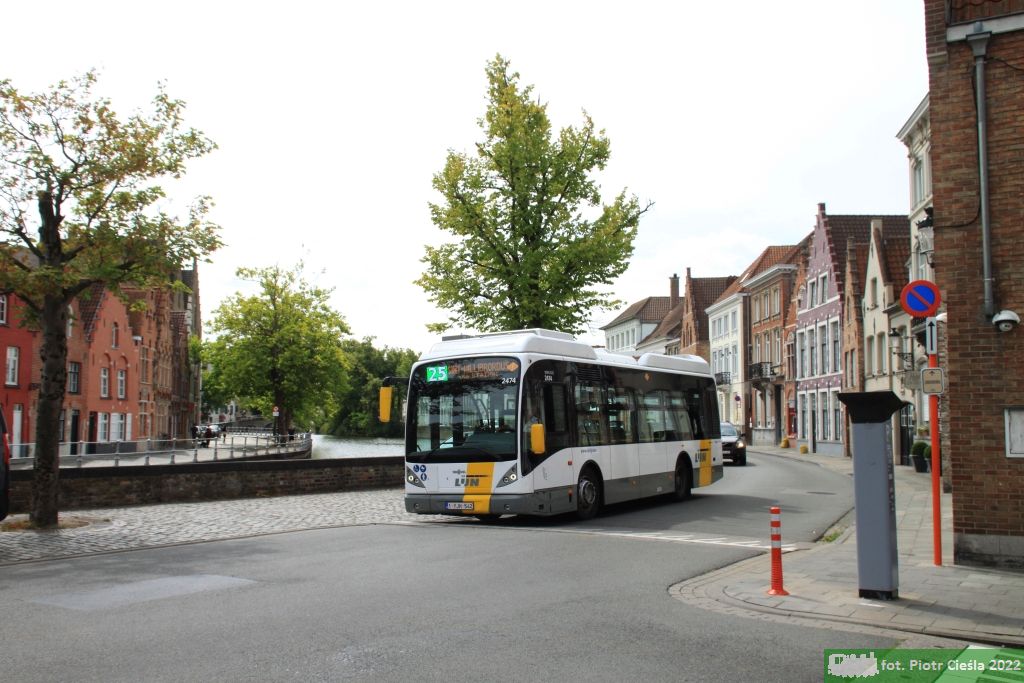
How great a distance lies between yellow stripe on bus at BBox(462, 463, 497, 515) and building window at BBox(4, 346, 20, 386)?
37435 millimetres

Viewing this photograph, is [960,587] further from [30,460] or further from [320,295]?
[320,295]

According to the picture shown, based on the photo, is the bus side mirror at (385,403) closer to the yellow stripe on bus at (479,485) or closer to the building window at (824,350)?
the yellow stripe on bus at (479,485)

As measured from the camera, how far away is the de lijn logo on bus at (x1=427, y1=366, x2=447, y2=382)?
15795 millimetres

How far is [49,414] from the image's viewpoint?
53.0 feet

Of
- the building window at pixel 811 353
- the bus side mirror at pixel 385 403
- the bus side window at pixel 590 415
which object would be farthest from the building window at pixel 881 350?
the bus side mirror at pixel 385 403

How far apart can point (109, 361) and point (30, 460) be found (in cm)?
2720

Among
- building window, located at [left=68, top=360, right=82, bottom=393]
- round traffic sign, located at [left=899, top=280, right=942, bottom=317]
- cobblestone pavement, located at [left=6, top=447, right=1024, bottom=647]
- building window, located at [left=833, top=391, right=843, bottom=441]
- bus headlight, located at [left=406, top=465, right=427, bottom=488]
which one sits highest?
building window, located at [left=68, top=360, right=82, bottom=393]

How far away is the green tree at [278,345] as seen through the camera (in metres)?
62.6

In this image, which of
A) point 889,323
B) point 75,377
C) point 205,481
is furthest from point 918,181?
point 75,377

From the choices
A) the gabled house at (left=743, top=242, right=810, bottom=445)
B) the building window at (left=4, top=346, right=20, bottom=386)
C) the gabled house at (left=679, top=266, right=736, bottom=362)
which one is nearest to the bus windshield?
the building window at (left=4, top=346, right=20, bottom=386)

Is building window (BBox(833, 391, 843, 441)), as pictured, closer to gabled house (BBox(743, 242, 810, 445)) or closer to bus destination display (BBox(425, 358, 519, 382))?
gabled house (BBox(743, 242, 810, 445))

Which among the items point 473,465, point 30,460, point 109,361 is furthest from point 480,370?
point 109,361

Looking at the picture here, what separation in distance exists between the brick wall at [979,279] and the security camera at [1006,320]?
0.09 m

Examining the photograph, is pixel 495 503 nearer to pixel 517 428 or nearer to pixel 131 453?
pixel 517 428
